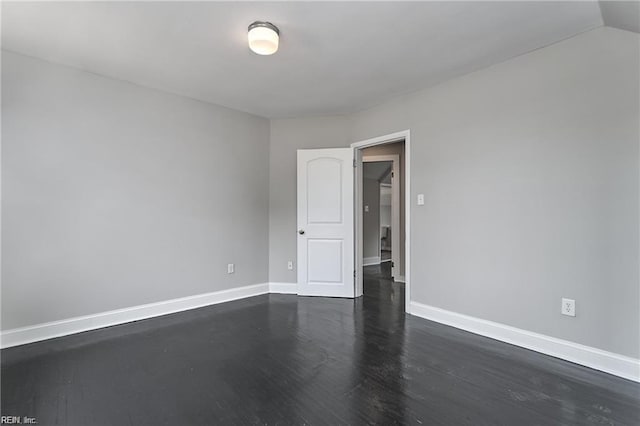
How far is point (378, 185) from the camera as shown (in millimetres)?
7277

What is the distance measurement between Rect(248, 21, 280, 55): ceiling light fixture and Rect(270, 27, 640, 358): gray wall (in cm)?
188

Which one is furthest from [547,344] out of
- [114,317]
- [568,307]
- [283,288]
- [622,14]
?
[114,317]

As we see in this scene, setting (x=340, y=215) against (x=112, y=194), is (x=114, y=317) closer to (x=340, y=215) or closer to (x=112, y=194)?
(x=112, y=194)

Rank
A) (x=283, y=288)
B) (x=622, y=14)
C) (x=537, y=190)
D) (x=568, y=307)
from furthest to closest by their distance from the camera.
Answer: (x=283, y=288) < (x=537, y=190) < (x=568, y=307) < (x=622, y=14)

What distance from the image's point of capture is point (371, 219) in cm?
701

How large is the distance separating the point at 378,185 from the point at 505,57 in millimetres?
4684

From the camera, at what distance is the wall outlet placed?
230 cm

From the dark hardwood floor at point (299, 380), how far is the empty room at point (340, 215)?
0.02m

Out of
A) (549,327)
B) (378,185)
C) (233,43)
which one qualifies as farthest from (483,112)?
(378,185)

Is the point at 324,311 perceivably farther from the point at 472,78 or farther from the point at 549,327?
the point at 472,78

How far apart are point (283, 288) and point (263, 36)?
10.5 feet

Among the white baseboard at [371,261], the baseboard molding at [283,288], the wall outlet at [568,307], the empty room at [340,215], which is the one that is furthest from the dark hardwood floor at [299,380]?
the white baseboard at [371,261]

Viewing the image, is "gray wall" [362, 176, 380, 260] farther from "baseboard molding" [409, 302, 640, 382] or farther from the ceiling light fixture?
the ceiling light fixture

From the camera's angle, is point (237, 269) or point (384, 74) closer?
point (384, 74)
